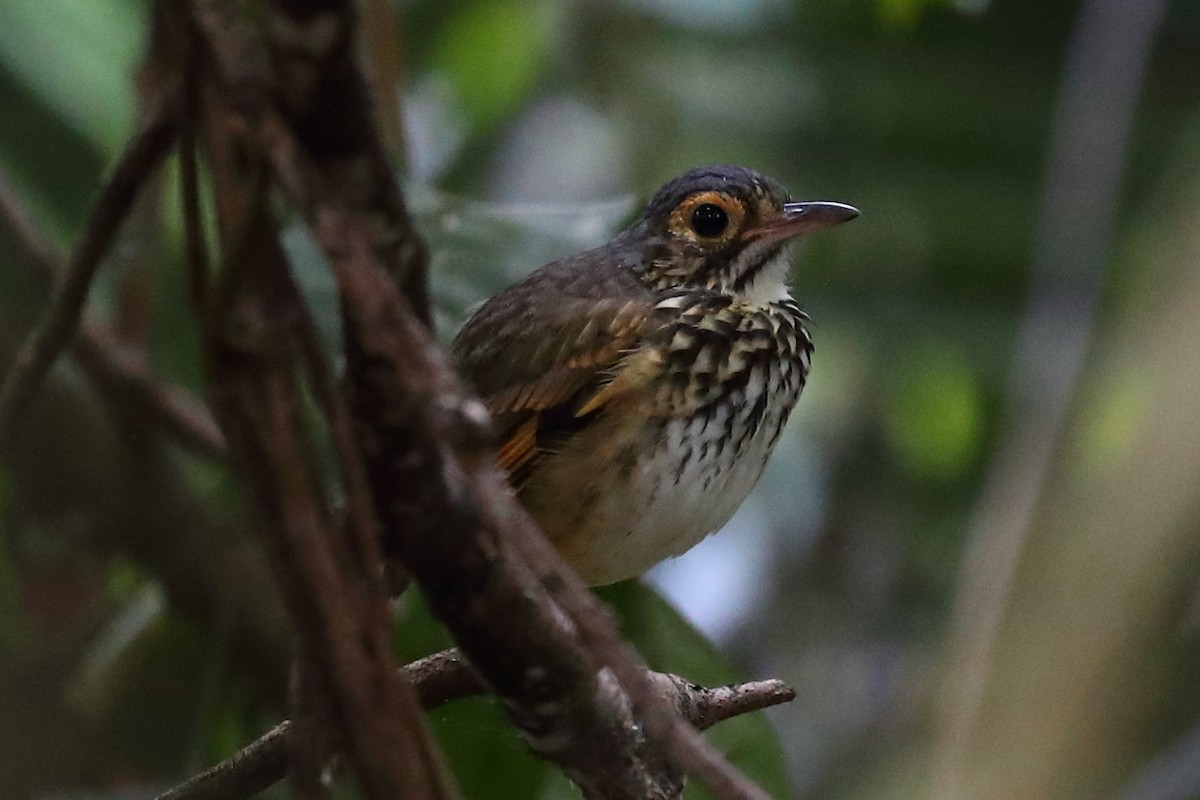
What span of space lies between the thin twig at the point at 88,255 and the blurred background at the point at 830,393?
0.70 meters

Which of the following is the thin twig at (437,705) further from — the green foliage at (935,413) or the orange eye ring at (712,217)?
the green foliage at (935,413)

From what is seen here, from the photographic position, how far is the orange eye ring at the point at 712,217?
2.55 m

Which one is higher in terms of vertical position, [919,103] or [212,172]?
[212,172]

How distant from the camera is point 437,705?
2.03 m

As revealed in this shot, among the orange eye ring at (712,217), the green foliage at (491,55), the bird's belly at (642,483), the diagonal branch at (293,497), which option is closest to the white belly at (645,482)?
the bird's belly at (642,483)

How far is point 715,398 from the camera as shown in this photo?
224 cm

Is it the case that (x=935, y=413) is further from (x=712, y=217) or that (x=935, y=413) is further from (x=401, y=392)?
(x=401, y=392)

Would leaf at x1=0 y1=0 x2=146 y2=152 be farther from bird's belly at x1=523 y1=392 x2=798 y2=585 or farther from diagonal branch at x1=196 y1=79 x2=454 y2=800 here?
diagonal branch at x1=196 y1=79 x2=454 y2=800

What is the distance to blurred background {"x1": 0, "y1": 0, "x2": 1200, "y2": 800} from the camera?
2.26m

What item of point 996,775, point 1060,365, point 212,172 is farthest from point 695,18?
point 212,172

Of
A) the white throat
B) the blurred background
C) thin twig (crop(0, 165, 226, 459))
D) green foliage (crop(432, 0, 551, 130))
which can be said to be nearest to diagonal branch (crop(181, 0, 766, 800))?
the blurred background

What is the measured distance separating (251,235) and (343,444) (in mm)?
137

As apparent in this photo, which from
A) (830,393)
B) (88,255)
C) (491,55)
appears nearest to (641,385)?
(88,255)

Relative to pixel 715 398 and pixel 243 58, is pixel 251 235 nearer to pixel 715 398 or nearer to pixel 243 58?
pixel 243 58
